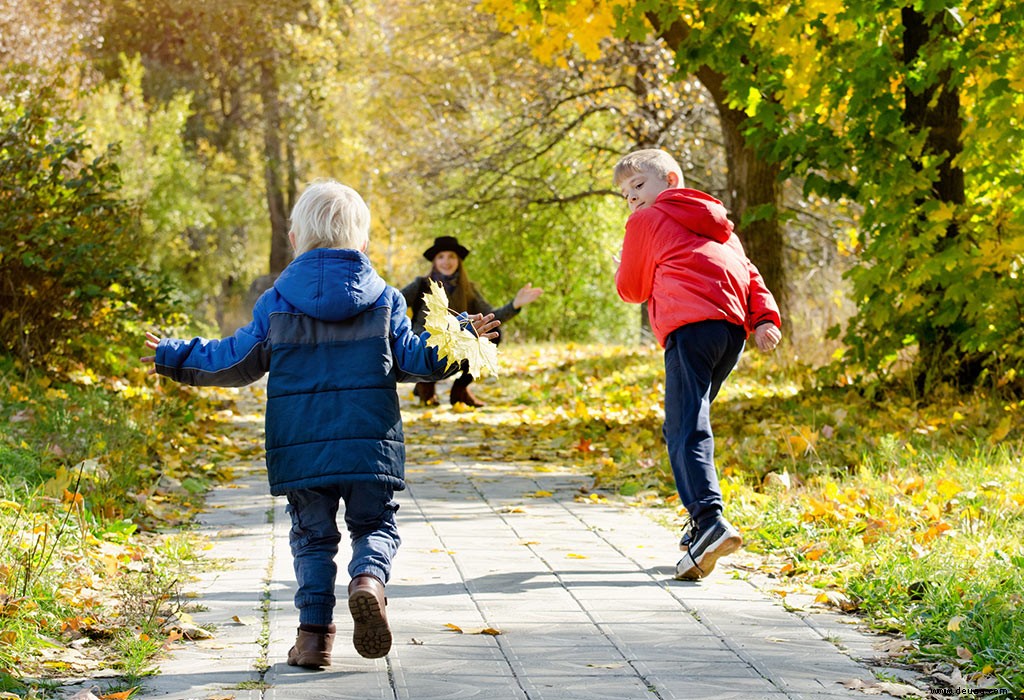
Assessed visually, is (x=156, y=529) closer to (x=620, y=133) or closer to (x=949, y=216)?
(x=949, y=216)

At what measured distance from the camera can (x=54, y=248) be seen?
→ 9789mm

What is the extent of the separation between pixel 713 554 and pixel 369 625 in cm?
182

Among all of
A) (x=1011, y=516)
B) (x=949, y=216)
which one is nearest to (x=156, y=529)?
(x=1011, y=516)

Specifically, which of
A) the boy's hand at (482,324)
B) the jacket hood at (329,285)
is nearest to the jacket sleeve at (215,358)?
the jacket hood at (329,285)

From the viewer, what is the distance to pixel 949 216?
8812mm

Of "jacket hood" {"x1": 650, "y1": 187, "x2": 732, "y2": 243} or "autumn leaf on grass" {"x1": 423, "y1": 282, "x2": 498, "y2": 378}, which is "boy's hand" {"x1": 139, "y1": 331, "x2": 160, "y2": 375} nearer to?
"autumn leaf on grass" {"x1": 423, "y1": 282, "x2": 498, "y2": 378}

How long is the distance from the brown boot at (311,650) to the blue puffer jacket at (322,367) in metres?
→ 0.48

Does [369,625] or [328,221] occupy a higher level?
[328,221]

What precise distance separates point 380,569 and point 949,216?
20.3ft

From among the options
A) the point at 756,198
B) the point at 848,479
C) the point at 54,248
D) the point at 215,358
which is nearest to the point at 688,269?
the point at 848,479

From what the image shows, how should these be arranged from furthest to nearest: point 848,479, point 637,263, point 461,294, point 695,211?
1. point 461,294
2. point 848,479
3. point 637,263
4. point 695,211

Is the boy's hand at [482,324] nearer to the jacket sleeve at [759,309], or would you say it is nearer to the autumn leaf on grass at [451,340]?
the autumn leaf on grass at [451,340]

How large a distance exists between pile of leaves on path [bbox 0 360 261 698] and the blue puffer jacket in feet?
2.76

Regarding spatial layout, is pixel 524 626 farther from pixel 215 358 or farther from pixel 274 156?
pixel 274 156
